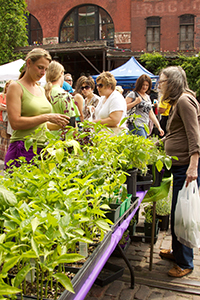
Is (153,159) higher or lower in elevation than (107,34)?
lower

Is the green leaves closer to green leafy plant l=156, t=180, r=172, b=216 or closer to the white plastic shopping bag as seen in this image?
the white plastic shopping bag

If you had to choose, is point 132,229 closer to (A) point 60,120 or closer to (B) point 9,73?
(A) point 60,120

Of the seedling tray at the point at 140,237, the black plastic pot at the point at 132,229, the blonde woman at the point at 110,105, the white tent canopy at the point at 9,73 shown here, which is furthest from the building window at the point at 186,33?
the black plastic pot at the point at 132,229

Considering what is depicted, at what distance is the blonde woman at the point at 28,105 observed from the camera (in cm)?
239

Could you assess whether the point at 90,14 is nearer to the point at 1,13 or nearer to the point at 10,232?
the point at 1,13

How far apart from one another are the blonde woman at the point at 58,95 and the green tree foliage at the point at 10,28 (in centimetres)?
1460

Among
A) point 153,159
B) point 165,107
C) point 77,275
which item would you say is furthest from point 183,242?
point 165,107

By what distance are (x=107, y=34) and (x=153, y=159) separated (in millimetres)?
17512

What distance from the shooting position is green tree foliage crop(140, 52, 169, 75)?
14.6 m

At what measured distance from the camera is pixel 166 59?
1496 centimetres

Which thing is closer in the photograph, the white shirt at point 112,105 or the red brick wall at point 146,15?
the white shirt at point 112,105

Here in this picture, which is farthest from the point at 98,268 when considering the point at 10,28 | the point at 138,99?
the point at 10,28

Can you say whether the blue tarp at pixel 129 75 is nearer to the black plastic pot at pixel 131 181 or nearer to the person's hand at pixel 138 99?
the person's hand at pixel 138 99

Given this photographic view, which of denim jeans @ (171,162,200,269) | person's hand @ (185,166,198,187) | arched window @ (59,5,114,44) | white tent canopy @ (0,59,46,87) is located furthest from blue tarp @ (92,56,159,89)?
arched window @ (59,5,114,44)
